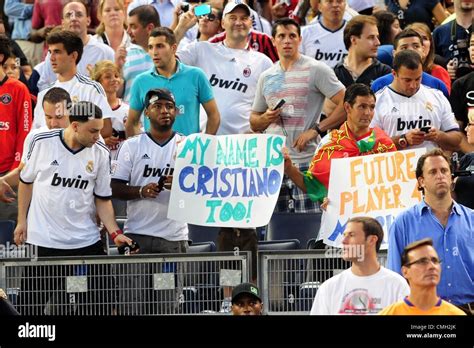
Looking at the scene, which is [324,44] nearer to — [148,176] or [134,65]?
[134,65]

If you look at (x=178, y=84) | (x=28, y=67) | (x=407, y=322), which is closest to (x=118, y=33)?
(x=28, y=67)

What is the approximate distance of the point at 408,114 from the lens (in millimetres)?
14297

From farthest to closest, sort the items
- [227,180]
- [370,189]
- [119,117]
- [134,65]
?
1. [134,65]
2. [119,117]
3. [227,180]
4. [370,189]

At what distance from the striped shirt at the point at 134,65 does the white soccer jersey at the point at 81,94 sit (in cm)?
124

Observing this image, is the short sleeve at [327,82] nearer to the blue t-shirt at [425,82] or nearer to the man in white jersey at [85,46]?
the blue t-shirt at [425,82]

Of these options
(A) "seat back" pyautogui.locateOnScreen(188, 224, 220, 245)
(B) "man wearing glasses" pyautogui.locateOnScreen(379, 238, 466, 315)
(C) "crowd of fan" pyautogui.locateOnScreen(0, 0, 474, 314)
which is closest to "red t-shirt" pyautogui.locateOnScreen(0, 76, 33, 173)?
(C) "crowd of fan" pyautogui.locateOnScreen(0, 0, 474, 314)

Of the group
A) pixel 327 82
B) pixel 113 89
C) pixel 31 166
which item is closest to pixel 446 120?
pixel 327 82

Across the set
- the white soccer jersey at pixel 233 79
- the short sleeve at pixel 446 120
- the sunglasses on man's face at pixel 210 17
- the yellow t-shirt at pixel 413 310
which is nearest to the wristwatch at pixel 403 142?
the short sleeve at pixel 446 120

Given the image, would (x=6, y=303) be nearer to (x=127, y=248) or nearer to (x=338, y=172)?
(x=127, y=248)

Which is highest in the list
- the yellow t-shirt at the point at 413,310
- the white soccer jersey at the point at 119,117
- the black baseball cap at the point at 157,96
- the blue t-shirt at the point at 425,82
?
the blue t-shirt at the point at 425,82

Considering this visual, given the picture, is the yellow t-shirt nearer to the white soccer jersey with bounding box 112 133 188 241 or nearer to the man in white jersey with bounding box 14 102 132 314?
the man in white jersey with bounding box 14 102 132 314

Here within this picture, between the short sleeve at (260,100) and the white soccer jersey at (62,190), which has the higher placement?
the short sleeve at (260,100)

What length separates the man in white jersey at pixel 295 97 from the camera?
14781mm

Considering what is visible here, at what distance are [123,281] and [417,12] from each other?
6670 millimetres
